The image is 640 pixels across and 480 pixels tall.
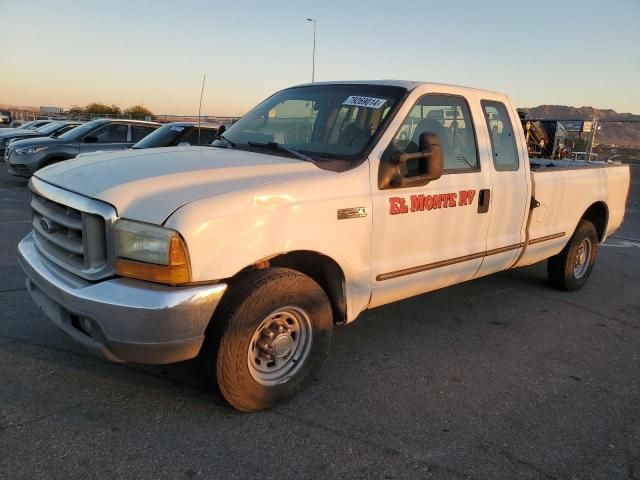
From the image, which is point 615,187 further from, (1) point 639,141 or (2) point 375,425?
(1) point 639,141

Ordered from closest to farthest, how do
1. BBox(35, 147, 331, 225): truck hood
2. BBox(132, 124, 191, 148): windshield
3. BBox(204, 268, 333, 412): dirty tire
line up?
BBox(35, 147, 331, 225): truck hood < BBox(204, 268, 333, 412): dirty tire < BBox(132, 124, 191, 148): windshield

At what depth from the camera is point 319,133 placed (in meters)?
3.96

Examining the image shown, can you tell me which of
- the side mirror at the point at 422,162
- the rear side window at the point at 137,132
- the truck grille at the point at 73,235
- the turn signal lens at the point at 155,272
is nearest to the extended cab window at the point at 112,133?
the rear side window at the point at 137,132

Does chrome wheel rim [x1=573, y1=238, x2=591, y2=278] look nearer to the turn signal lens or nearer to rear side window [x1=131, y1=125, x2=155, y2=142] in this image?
the turn signal lens

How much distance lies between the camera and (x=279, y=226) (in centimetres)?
300

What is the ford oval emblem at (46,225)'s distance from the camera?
3217 mm

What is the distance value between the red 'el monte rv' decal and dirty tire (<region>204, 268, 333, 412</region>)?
776mm

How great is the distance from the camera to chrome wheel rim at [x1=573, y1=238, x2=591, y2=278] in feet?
19.8

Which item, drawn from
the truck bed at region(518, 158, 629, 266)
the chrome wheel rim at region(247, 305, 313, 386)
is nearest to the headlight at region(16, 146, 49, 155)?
the truck bed at region(518, 158, 629, 266)

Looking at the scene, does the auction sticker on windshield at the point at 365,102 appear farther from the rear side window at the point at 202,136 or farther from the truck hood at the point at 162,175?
the rear side window at the point at 202,136

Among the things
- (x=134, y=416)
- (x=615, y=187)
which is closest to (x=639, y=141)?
(x=615, y=187)

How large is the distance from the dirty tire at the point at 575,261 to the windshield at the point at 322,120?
2.95m

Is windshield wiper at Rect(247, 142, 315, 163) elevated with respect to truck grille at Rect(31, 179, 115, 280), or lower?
elevated

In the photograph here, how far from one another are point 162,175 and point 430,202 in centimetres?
181
